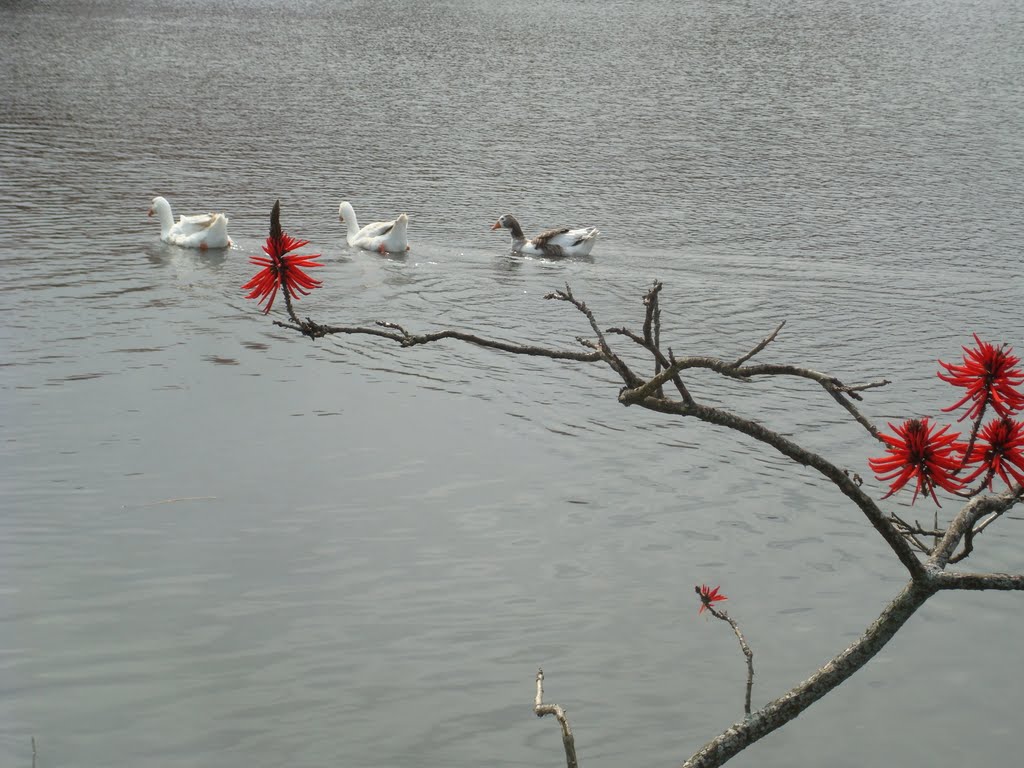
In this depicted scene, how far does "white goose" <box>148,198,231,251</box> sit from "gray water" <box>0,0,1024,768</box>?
154 mm

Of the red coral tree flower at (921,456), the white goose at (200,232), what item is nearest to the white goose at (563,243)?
the white goose at (200,232)

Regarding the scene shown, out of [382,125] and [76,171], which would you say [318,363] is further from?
[382,125]

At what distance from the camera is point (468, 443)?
732 centimetres

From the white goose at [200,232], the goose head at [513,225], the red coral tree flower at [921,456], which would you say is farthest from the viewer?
the goose head at [513,225]

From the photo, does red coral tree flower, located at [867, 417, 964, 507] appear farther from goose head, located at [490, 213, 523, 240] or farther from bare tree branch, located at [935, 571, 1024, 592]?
goose head, located at [490, 213, 523, 240]

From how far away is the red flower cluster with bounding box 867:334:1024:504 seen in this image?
2229 millimetres

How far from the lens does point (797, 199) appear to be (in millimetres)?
14383

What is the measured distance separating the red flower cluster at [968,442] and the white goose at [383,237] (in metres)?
10.1

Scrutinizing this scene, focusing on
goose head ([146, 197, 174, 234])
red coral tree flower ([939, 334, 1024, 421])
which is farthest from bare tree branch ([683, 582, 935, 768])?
goose head ([146, 197, 174, 234])

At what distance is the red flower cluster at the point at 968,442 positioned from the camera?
2229 millimetres

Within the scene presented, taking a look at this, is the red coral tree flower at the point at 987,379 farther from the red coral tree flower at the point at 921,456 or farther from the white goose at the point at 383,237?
the white goose at the point at 383,237

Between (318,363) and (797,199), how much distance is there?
24.9ft

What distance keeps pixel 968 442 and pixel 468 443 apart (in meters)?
5.08

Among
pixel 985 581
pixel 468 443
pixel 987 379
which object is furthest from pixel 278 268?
pixel 468 443
